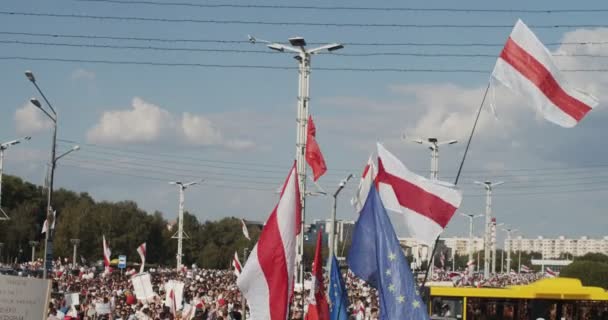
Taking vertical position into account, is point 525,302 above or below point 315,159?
Answer: below

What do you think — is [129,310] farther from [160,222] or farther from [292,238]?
[160,222]

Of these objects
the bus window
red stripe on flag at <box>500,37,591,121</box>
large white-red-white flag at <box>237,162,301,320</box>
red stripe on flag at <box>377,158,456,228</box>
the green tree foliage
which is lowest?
the bus window

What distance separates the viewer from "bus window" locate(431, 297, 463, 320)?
26703 millimetres

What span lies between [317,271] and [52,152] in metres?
19.7

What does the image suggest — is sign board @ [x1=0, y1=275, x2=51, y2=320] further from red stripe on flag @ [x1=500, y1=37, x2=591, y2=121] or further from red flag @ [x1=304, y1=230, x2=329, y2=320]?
red stripe on flag @ [x1=500, y1=37, x2=591, y2=121]

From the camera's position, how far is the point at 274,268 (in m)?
12.1

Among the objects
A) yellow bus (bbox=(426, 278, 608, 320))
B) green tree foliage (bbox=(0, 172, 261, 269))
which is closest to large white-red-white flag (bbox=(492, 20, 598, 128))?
yellow bus (bbox=(426, 278, 608, 320))

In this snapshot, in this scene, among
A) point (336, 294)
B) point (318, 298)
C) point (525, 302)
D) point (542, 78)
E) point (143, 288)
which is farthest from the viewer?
point (143, 288)

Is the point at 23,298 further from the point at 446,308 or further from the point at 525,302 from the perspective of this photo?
the point at 525,302

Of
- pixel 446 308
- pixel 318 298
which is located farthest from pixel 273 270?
pixel 446 308

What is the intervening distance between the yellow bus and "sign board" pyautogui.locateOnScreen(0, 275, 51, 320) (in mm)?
16251

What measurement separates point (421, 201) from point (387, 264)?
2358 mm

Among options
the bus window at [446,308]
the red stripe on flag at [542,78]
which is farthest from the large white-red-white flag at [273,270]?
the bus window at [446,308]

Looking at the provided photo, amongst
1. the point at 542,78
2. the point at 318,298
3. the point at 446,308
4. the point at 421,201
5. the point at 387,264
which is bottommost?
the point at 446,308
